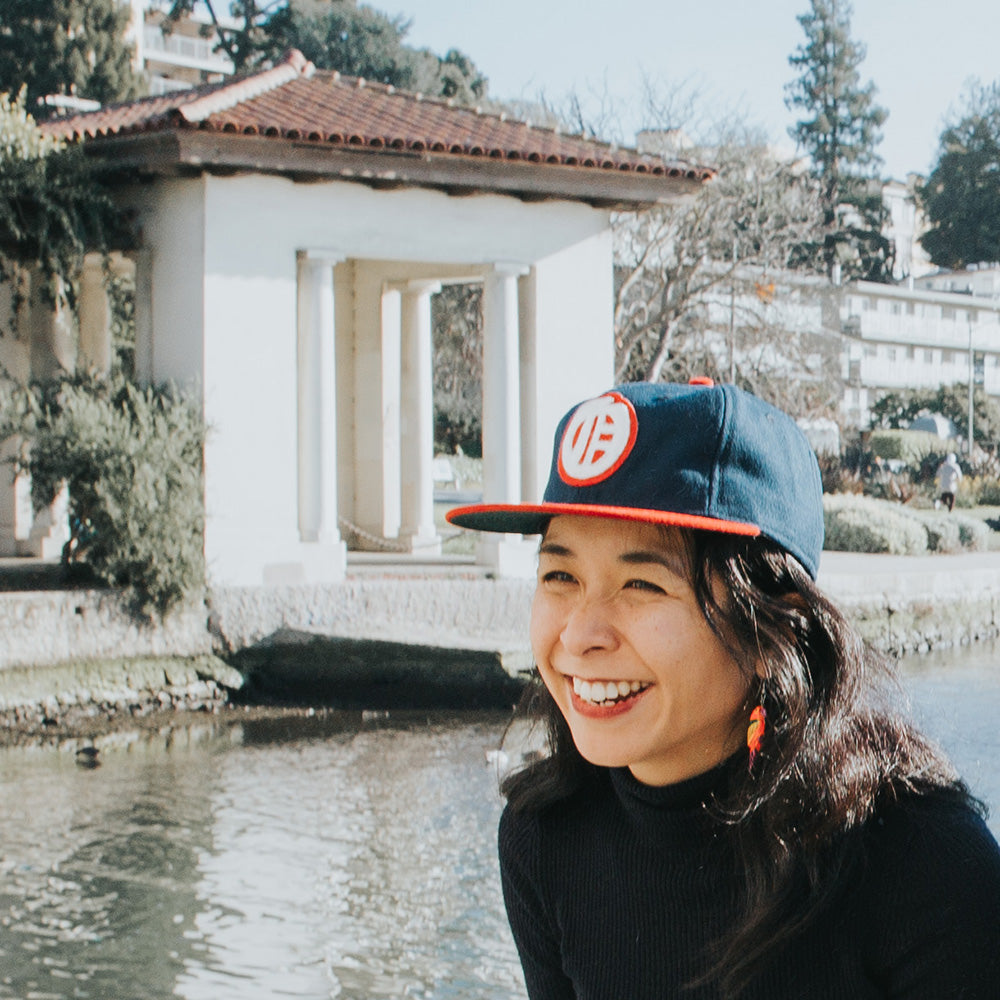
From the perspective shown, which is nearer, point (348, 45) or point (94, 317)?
point (94, 317)

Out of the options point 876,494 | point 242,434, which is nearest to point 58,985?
point 242,434

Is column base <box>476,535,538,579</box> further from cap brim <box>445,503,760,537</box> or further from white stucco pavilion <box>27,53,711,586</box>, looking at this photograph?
cap brim <box>445,503,760,537</box>

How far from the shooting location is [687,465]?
1.72m

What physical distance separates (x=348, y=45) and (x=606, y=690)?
141ft

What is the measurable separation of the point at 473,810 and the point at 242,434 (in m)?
5.65

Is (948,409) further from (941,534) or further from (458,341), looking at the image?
(941,534)

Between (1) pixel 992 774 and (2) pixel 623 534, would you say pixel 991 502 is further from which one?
(2) pixel 623 534

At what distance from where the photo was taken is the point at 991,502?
32375 millimetres

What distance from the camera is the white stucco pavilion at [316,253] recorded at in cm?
1338

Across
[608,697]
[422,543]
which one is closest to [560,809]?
[608,697]

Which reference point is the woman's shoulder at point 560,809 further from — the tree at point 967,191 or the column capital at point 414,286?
the tree at point 967,191

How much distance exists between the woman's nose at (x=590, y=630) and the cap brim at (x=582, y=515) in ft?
0.38

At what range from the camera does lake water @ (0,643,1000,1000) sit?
6.04m

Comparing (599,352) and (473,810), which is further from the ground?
(599,352)
